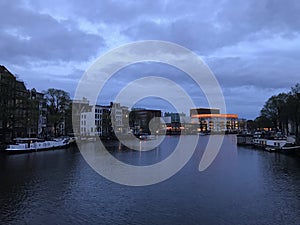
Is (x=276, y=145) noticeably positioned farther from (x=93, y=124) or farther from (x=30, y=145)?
(x=93, y=124)

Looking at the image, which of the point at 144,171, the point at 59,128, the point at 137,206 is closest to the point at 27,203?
the point at 137,206

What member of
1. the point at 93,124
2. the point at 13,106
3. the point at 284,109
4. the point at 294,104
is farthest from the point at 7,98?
the point at 93,124

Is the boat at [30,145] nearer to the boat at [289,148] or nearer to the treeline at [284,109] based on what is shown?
the boat at [289,148]

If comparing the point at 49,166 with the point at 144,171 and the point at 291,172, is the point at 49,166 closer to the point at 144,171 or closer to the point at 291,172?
the point at 144,171

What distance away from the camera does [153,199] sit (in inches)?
934

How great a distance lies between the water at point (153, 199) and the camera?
19.1 meters

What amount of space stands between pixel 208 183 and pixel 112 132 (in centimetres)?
9492

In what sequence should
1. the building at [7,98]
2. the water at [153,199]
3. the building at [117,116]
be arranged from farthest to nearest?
1. the building at [117,116]
2. the building at [7,98]
3. the water at [153,199]

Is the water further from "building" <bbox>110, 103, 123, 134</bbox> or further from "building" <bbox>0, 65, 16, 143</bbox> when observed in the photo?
"building" <bbox>110, 103, 123, 134</bbox>

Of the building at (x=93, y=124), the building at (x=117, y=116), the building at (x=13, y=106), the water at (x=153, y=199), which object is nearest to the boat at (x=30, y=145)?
the building at (x=13, y=106)

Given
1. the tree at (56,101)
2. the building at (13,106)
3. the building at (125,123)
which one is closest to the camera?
the building at (13,106)

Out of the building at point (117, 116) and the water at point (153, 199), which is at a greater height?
the building at point (117, 116)

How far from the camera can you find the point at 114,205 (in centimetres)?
2195

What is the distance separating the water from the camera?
19147 millimetres
